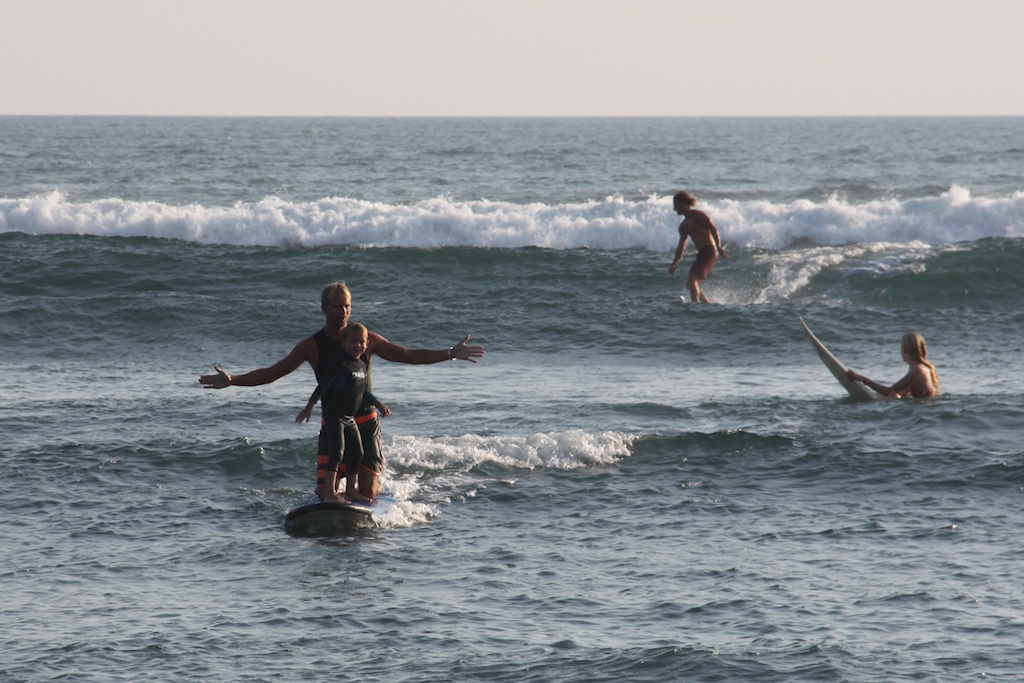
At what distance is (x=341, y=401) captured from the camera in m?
8.35

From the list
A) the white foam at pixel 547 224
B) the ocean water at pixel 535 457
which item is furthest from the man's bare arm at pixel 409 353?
the white foam at pixel 547 224

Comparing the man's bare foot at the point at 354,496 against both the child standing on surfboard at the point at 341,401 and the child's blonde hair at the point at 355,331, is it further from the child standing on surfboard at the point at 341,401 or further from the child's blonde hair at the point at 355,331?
the child's blonde hair at the point at 355,331

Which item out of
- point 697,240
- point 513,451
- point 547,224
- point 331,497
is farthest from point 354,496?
point 547,224

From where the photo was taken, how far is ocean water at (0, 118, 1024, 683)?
636 cm

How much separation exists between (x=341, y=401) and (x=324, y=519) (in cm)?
80

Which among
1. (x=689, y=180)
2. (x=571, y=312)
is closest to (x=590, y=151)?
(x=689, y=180)

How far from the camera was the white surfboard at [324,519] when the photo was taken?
8188mm

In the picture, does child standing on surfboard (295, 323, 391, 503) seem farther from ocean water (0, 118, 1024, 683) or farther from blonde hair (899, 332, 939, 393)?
blonde hair (899, 332, 939, 393)

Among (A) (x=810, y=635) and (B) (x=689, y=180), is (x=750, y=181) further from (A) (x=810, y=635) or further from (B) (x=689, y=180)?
(A) (x=810, y=635)

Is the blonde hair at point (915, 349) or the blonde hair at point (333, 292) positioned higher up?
the blonde hair at point (333, 292)

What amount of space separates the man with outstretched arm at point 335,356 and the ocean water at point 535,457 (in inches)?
17.0

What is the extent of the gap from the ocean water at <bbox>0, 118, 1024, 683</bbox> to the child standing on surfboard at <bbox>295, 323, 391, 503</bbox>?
513 millimetres

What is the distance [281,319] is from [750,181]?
90.7 feet

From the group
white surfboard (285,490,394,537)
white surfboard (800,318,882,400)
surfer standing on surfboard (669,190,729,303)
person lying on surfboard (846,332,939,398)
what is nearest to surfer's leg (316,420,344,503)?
white surfboard (285,490,394,537)
